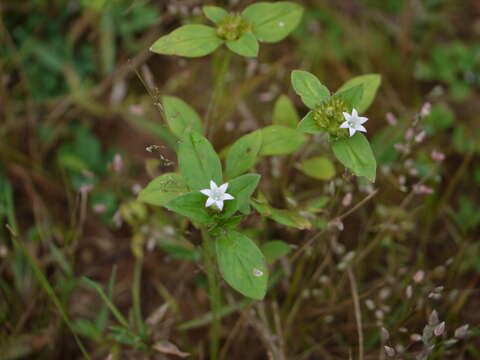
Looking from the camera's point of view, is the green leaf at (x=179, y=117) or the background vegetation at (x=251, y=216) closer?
the green leaf at (x=179, y=117)

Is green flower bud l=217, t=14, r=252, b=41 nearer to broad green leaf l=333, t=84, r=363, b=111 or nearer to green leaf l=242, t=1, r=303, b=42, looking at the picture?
green leaf l=242, t=1, r=303, b=42

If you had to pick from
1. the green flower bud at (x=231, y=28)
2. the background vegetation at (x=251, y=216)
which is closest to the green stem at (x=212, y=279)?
the background vegetation at (x=251, y=216)

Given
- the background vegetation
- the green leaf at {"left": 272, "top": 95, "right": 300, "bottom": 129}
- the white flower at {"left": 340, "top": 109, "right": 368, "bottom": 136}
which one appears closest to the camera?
the white flower at {"left": 340, "top": 109, "right": 368, "bottom": 136}

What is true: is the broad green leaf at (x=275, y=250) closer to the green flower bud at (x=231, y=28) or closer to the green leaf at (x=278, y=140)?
the green leaf at (x=278, y=140)

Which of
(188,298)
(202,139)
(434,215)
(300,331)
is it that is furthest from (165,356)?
(434,215)

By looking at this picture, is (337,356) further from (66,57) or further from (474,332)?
(66,57)

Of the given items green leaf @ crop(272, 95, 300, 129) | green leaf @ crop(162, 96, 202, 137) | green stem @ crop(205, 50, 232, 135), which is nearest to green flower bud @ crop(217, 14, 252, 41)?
green stem @ crop(205, 50, 232, 135)
